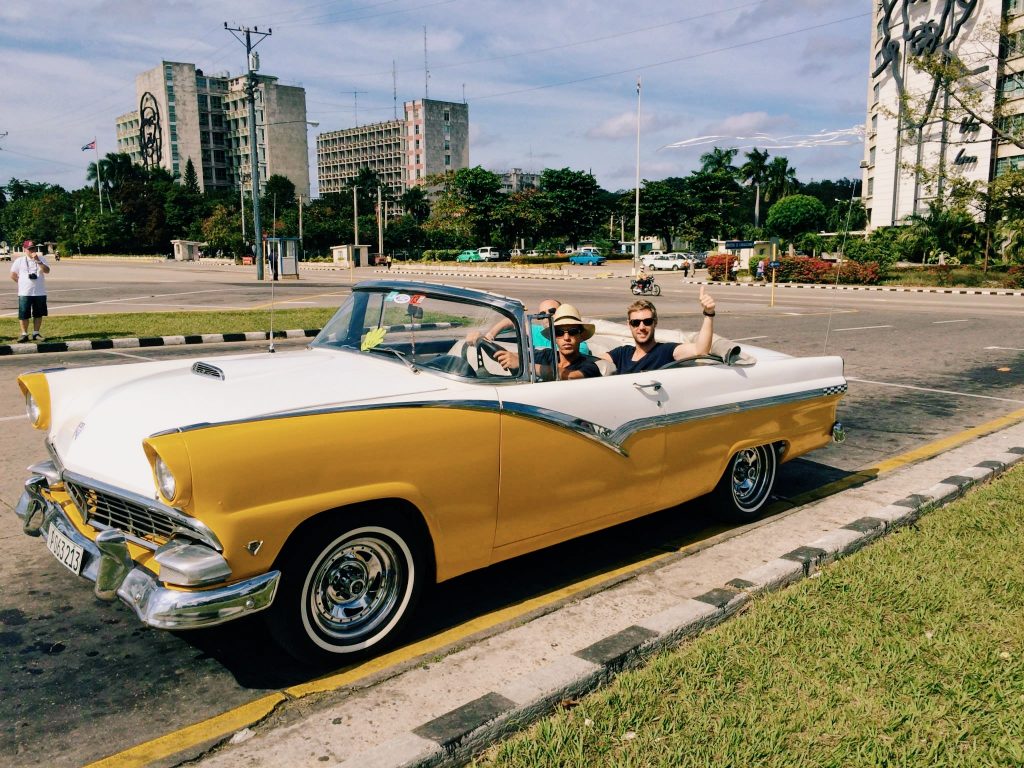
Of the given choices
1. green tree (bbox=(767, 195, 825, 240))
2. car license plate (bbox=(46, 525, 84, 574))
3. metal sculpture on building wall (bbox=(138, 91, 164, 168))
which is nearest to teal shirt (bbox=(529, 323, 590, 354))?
car license plate (bbox=(46, 525, 84, 574))

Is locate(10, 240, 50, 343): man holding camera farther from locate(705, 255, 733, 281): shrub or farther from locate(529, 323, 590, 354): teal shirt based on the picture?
locate(705, 255, 733, 281): shrub

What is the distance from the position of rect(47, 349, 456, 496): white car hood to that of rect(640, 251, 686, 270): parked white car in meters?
58.7

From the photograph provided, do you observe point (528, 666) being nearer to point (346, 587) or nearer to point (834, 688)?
point (346, 587)

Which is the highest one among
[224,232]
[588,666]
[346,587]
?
[224,232]

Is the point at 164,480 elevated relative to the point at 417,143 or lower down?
lower down

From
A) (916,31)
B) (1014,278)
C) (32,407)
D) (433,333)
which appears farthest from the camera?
(916,31)

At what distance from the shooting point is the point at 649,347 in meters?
5.37

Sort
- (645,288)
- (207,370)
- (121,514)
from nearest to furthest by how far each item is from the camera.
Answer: (121,514), (207,370), (645,288)

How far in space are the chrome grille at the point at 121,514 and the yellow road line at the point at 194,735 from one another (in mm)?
699

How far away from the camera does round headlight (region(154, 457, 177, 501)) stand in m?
2.92

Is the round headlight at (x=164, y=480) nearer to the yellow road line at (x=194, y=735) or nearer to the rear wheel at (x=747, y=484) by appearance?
the yellow road line at (x=194, y=735)

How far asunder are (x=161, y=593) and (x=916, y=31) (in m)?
67.5

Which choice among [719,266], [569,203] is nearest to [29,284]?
[719,266]

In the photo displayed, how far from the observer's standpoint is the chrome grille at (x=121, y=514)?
10.2 feet
